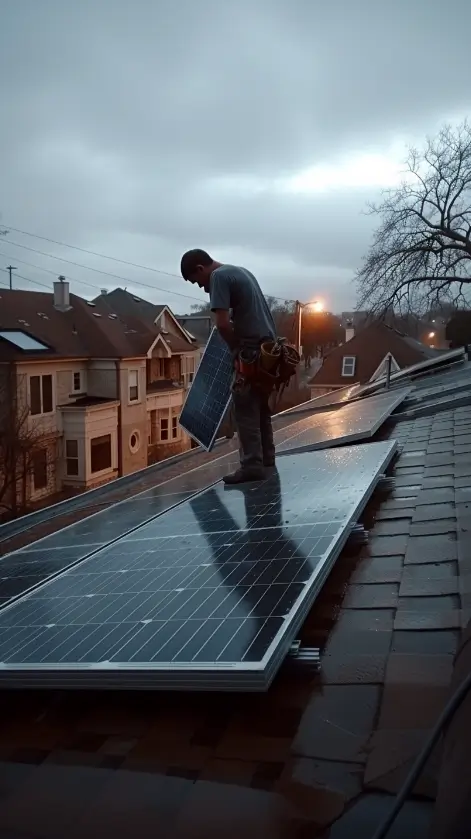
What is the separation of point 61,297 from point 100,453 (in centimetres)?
900

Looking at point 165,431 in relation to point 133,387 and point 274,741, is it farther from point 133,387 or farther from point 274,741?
point 274,741

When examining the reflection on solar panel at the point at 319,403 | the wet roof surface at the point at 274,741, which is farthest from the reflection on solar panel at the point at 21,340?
the wet roof surface at the point at 274,741

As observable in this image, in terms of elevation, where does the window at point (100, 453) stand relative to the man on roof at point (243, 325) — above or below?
below

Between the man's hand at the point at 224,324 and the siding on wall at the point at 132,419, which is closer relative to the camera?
the man's hand at the point at 224,324

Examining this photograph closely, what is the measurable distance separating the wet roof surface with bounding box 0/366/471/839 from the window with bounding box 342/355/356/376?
5022 centimetres

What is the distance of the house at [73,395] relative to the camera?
31.0 m

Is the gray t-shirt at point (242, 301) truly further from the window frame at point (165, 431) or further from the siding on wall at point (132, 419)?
the window frame at point (165, 431)

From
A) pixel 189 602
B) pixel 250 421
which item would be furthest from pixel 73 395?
pixel 189 602

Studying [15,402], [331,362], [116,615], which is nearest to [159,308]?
[331,362]

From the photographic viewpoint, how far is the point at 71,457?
35188 mm

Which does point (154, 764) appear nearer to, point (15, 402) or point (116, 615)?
point (116, 615)

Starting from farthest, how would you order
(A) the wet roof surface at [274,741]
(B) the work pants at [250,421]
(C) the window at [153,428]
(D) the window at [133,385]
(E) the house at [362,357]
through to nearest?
(E) the house at [362,357]
(C) the window at [153,428]
(D) the window at [133,385]
(B) the work pants at [250,421]
(A) the wet roof surface at [274,741]

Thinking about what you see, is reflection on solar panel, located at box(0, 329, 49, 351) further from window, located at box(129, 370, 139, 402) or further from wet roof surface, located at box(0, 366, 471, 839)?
wet roof surface, located at box(0, 366, 471, 839)

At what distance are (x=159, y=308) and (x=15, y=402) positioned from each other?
21477 mm
